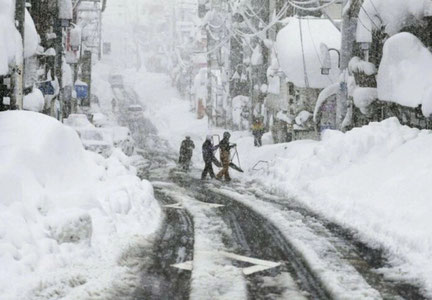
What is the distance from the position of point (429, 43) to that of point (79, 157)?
13.0 meters

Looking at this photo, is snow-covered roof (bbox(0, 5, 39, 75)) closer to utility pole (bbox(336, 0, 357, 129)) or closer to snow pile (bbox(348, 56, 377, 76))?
utility pole (bbox(336, 0, 357, 129))

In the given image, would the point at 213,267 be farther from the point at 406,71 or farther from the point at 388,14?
the point at 388,14

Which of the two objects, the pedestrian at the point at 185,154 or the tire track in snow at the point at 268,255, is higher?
the tire track in snow at the point at 268,255

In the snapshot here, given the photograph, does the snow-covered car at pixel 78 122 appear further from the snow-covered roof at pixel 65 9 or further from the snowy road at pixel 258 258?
the snowy road at pixel 258 258

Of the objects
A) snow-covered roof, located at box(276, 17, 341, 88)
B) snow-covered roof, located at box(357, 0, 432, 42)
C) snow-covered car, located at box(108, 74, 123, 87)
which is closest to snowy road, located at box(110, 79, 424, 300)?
snow-covered roof, located at box(357, 0, 432, 42)

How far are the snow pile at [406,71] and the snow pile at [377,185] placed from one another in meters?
1.04

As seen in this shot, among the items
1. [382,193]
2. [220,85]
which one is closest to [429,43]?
[382,193]

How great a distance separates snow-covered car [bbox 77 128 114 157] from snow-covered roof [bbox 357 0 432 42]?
10512 mm

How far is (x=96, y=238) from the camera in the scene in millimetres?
9297

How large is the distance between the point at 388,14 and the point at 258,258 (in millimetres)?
14445

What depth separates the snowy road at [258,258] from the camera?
7.45 metres

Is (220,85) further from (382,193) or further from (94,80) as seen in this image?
(382,193)

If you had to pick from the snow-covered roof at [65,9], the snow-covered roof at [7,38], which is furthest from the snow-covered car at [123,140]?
the snow-covered roof at [7,38]

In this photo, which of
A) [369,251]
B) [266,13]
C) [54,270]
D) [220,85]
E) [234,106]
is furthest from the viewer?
[220,85]
